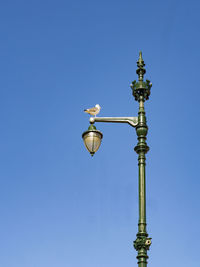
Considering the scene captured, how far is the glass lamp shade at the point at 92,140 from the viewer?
12.4 m

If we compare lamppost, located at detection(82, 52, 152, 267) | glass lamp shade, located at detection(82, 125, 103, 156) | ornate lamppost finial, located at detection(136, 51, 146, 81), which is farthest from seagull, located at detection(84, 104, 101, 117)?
ornate lamppost finial, located at detection(136, 51, 146, 81)

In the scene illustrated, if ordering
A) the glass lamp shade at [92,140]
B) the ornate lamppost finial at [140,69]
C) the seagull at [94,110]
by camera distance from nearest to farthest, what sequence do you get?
the glass lamp shade at [92,140], the ornate lamppost finial at [140,69], the seagull at [94,110]

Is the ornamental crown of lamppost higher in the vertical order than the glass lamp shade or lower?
higher

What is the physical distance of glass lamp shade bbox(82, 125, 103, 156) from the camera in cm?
1238

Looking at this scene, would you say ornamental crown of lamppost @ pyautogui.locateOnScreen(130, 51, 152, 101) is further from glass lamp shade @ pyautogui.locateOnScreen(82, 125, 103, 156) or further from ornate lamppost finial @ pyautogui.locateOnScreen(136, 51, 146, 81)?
glass lamp shade @ pyautogui.locateOnScreen(82, 125, 103, 156)

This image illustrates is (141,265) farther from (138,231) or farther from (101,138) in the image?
(101,138)

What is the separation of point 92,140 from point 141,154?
1.40 meters

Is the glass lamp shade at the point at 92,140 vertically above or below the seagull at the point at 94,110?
below

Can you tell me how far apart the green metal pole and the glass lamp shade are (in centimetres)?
102

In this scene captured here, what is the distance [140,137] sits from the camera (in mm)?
11875

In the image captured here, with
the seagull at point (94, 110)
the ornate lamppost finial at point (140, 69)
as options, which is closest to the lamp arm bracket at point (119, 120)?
the seagull at point (94, 110)

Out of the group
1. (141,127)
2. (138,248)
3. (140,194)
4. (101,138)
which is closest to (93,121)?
(101,138)

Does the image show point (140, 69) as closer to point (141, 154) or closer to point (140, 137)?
point (140, 137)

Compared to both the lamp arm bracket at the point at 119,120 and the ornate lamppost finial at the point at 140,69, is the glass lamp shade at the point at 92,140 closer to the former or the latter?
the lamp arm bracket at the point at 119,120
